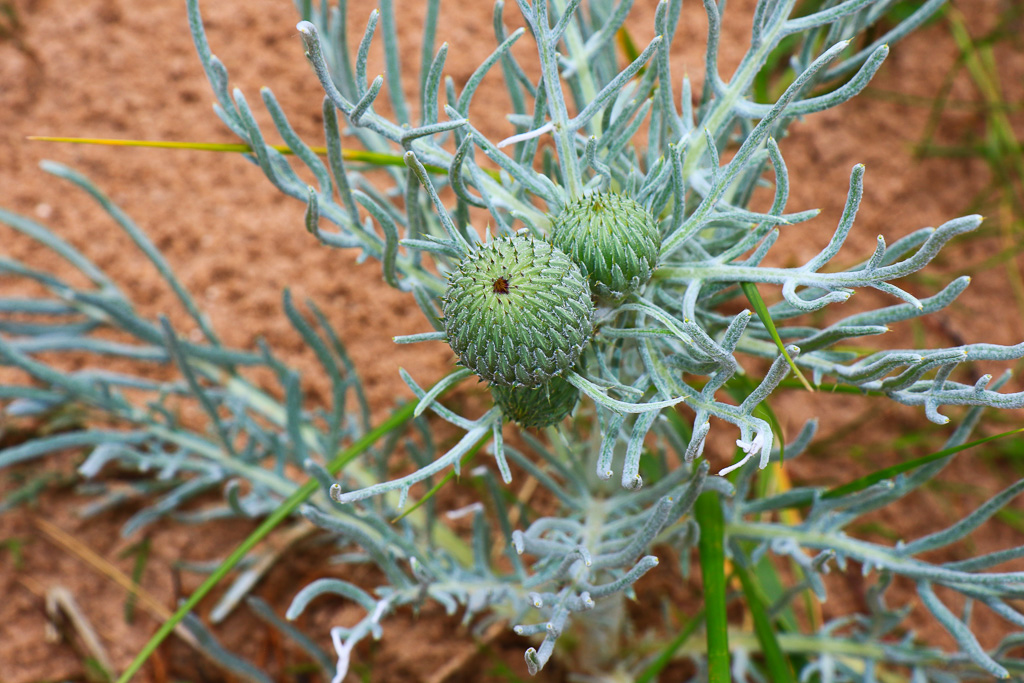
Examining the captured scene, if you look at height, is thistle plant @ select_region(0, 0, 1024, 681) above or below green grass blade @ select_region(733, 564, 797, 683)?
above

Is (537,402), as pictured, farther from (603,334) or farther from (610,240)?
(610,240)

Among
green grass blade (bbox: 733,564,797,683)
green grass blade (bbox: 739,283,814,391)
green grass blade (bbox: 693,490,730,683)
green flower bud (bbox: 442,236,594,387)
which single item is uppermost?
green flower bud (bbox: 442,236,594,387)

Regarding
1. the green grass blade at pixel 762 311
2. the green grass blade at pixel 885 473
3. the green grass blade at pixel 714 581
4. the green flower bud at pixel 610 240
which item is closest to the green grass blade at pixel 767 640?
the green grass blade at pixel 714 581

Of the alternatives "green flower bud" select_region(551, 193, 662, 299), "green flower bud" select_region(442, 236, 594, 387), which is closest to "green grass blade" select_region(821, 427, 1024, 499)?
"green flower bud" select_region(551, 193, 662, 299)

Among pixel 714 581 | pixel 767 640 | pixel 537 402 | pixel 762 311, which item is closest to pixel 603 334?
pixel 537 402

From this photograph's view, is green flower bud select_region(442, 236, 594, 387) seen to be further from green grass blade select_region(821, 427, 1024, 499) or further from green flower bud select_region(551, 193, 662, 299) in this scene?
green grass blade select_region(821, 427, 1024, 499)

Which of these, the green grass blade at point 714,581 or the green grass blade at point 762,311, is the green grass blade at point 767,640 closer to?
the green grass blade at point 714,581
